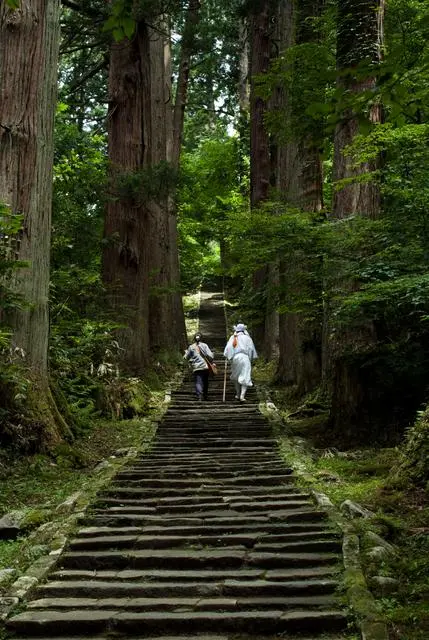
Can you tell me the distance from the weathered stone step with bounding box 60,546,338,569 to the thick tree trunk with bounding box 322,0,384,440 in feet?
15.3

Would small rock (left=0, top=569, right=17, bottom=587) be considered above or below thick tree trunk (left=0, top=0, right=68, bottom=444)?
below

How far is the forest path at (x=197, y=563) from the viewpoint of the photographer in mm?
4871

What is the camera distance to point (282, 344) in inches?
695

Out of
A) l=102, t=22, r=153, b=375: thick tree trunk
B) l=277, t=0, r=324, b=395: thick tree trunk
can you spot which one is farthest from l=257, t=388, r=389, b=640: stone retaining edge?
l=102, t=22, r=153, b=375: thick tree trunk

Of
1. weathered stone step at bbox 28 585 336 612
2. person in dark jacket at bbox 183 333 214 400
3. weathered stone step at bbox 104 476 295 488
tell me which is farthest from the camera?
person in dark jacket at bbox 183 333 214 400

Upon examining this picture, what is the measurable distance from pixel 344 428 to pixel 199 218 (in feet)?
81.8

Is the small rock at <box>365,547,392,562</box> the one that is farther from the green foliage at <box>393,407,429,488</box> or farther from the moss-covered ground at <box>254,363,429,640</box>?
the green foliage at <box>393,407,429,488</box>

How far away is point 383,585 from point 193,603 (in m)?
1.35

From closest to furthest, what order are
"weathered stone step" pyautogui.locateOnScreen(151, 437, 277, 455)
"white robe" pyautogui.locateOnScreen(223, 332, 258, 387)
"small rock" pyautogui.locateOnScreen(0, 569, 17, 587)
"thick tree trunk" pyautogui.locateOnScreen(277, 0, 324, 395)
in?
"small rock" pyautogui.locateOnScreen(0, 569, 17, 587) < "weathered stone step" pyautogui.locateOnScreen(151, 437, 277, 455) < "thick tree trunk" pyautogui.locateOnScreen(277, 0, 324, 395) < "white robe" pyautogui.locateOnScreen(223, 332, 258, 387)

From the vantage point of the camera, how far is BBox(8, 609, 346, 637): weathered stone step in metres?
4.78

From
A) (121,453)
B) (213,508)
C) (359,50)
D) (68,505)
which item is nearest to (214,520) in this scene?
(213,508)

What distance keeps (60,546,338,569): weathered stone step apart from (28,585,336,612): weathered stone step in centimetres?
60

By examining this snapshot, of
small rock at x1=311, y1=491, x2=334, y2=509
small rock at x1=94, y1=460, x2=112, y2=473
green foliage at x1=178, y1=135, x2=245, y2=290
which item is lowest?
small rock at x1=94, y1=460, x2=112, y2=473

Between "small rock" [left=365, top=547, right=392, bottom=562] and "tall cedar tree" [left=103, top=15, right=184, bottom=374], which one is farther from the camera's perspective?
"tall cedar tree" [left=103, top=15, right=184, bottom=374]
